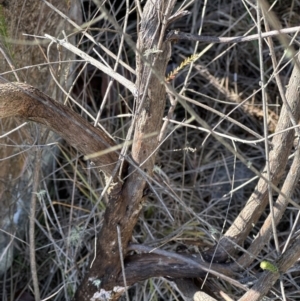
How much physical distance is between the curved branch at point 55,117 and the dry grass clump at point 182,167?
0.47 meters

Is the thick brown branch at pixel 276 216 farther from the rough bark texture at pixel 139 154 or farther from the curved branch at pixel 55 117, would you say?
the curved branch at pixel 55 117

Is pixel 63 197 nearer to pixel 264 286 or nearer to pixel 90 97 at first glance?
pixel 90 97

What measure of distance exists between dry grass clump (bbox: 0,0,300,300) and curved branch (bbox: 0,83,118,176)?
Answer: 470mm

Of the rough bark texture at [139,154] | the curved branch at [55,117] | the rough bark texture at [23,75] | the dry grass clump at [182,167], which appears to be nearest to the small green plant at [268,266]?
the rough bark texture at [139,154]

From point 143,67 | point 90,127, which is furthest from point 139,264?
point 143,67

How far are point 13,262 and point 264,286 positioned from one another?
3.32ft

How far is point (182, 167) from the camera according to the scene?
1955 mm

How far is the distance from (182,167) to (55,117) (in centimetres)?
83

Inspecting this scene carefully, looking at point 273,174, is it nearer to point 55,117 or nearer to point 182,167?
point 55,117

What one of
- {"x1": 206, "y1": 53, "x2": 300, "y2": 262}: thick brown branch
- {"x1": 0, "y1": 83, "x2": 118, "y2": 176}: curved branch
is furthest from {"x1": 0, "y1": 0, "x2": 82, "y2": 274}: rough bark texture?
{"x1": 206, "y1": 53, "x2": 300, "y2": 262}: thick brown branch

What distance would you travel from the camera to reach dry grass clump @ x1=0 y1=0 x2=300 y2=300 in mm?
1794

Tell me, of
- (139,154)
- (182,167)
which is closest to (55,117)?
(139,154)

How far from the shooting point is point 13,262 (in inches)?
75.4

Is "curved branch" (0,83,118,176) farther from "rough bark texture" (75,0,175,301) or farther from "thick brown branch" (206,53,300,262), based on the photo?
"thick brown branch" (206,53,300,262)
